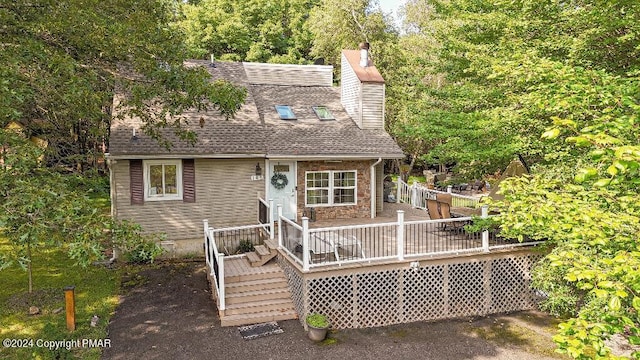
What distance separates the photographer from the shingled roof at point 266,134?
12.6m

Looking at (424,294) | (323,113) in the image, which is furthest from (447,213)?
(323,113)

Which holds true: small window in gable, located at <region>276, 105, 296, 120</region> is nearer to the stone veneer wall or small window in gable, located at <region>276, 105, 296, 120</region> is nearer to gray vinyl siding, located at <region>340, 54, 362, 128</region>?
the stone veneer wall

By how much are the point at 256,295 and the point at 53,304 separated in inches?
181

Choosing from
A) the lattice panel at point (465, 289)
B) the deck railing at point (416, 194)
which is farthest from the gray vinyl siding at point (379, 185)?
the lattice panel at point (465, 289)

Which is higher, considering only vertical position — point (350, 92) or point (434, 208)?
point (350, 92)

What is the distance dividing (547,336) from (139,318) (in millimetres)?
8507

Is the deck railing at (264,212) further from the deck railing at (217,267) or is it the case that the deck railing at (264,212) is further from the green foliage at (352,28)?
the green foliage at (352,28)

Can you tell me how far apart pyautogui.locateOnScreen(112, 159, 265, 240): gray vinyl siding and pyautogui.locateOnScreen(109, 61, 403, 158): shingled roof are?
0.47 m

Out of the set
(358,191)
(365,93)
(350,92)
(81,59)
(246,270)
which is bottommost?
(246,270)

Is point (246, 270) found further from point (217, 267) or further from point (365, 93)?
point (365, 93)

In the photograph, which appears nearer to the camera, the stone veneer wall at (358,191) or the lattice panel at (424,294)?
the lattice panel at (424,294)

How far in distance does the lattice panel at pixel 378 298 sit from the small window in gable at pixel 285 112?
7.70 meters

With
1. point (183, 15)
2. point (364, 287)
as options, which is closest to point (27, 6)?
point (364, 287)

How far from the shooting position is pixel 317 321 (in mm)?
8359
